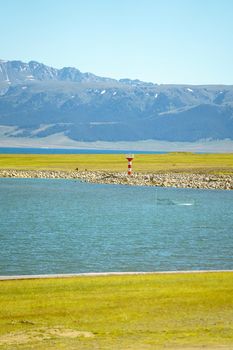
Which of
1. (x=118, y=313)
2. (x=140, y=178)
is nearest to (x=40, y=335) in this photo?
(x=118, y=313)

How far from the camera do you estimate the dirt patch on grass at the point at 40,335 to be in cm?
1629

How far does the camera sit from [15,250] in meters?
34.3

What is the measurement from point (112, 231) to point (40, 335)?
89.6 ft

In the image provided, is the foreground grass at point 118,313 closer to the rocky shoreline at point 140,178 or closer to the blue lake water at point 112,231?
the blue lake water at point 112,231

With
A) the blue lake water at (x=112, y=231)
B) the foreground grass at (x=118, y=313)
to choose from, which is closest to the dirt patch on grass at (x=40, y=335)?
the foreground grass at (x=118, y=313)

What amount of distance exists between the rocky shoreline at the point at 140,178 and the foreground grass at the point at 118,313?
2732 inches

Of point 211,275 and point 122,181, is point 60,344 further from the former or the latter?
point 122,181

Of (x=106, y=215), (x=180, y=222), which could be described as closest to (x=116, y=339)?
(x=180, y=222)

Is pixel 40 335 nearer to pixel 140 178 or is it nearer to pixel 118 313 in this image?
pixel 118 313

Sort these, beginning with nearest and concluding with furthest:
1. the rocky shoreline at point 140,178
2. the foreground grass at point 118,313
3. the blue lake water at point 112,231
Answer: the foreground grass at point 118,313 → the blue lake water at point 112,231 → the rocky shoreline at point 140,178

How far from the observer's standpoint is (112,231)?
43.9 metres

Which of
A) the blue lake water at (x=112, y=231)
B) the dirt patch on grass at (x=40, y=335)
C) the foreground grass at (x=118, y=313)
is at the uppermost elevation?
the foreground grass at (x=118, y=313)

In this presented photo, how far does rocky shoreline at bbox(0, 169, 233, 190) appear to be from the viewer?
93750 millimetres

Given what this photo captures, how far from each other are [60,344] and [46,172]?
9747 centimetres
